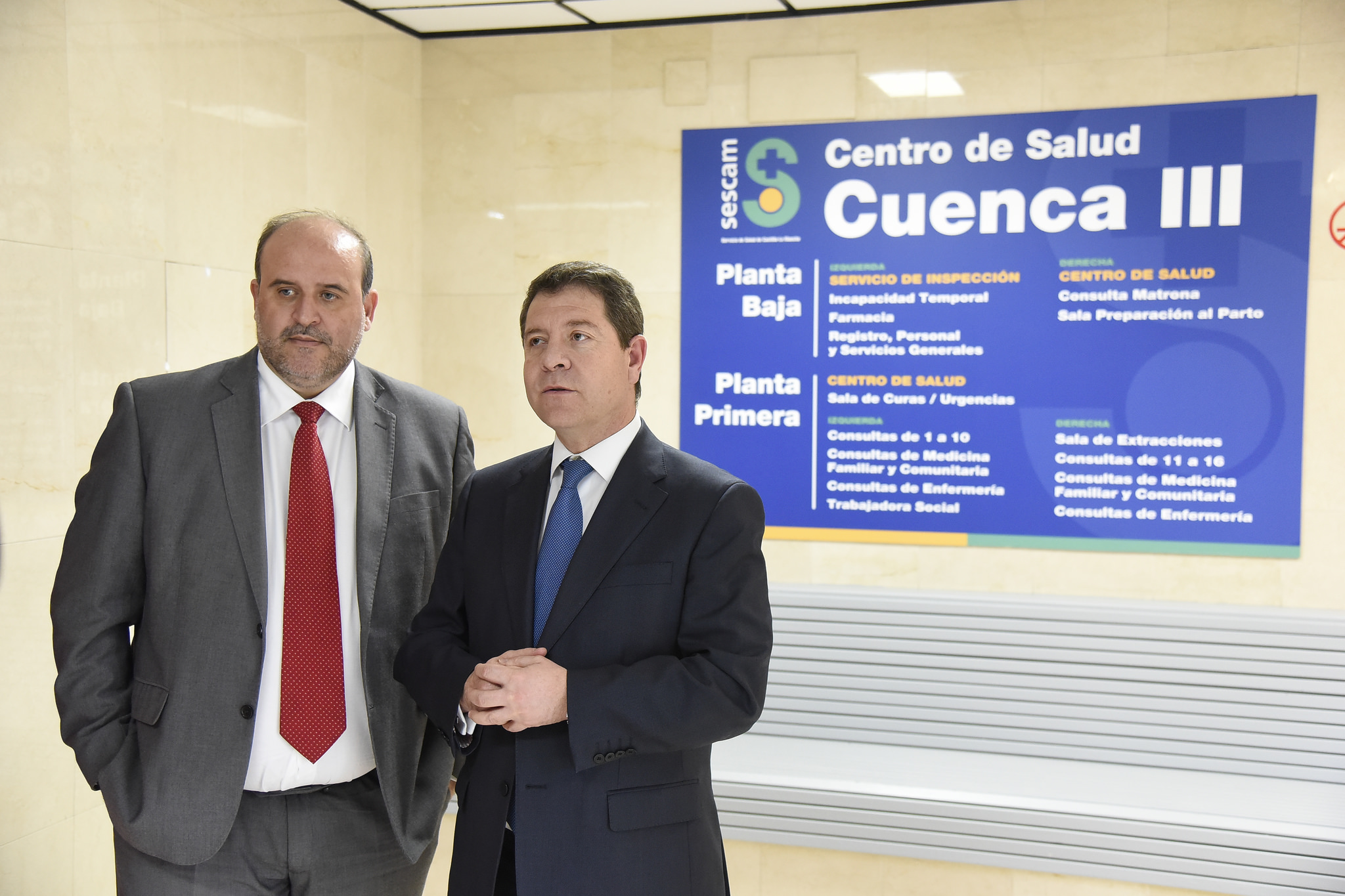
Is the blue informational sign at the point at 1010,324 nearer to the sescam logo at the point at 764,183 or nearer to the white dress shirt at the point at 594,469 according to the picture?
the sescam logo at the point at 764,183

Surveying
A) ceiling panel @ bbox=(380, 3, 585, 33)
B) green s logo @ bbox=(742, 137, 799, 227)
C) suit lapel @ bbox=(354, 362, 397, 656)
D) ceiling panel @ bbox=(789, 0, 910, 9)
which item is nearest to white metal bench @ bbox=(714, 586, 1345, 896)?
green s logo @ bbox=(742, 137, 799, 227)

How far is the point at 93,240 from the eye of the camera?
3.17m

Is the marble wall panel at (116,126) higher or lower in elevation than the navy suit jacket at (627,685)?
higher

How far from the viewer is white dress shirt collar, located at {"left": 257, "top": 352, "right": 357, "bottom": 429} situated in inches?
85.0

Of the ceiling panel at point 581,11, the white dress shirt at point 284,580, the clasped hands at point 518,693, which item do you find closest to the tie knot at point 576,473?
the clasped hands at point 518,693

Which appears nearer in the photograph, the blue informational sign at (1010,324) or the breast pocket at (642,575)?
the breast pocket at (642,575)

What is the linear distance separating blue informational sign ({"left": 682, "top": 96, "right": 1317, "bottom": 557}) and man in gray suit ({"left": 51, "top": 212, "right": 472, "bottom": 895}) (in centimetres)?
263

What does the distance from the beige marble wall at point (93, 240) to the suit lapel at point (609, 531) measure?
6.38 ft

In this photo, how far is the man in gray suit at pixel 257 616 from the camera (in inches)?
78.7

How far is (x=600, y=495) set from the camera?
1995 mm

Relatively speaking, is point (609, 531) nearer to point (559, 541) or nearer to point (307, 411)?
point (559, 541)

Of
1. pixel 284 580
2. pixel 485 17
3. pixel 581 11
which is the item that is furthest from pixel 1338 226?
pixel 284 580

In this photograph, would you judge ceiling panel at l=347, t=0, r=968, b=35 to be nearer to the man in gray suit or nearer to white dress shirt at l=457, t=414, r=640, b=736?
the man in gray suit

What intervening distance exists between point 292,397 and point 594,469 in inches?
25.8
